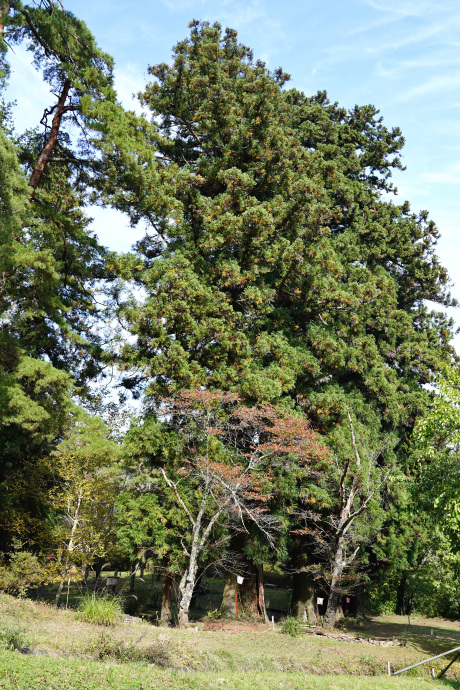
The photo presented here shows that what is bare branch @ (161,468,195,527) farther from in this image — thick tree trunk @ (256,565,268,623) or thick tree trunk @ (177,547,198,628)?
thick tree trunk @ (256,565,268,623)

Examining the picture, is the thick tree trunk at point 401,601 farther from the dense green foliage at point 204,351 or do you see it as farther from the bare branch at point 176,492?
the bare branch at point 176,492

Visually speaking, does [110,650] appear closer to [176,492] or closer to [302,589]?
[176,492]

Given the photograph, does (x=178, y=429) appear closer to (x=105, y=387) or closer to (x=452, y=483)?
(x=105, y=387)

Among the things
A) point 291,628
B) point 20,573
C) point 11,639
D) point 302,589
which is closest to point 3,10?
point 11,639

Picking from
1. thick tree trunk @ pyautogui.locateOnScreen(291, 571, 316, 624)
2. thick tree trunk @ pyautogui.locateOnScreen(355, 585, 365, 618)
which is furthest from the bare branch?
thick tree trunk @ pyautogui.locateOnScreen(355, 585, 365, 618)

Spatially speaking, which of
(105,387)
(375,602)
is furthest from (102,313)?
(375,602)

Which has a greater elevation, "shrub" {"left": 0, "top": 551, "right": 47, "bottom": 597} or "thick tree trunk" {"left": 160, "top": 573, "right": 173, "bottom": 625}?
"shrub" {"left": 0, "top": 551, "right": 47, "bottom": 597}

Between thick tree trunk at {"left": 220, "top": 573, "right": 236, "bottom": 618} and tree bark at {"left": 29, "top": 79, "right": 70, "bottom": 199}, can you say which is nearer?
tree bark at {"left": 29, "top": 79, "right": 70, "bottom": 199}

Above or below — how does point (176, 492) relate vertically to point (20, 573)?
above

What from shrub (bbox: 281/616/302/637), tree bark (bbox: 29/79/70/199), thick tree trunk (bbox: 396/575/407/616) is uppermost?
tree bark (bbox: 29/79/70/199)

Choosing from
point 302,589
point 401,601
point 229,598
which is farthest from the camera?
point 401,601

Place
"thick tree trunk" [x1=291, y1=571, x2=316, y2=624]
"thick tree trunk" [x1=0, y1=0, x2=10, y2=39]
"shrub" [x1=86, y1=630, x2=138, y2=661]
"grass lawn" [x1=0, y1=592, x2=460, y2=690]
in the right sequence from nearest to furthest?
"grass lawn" [x1=0, y1=592, x2=460, y2=690] < "shrub" [x1=86, y1=630, x2=138, y2=661] < "thick tree trunk" [x1=0, y1=0, x2=10, y2=39] < "thick tree trunk" [x1=291, y1=571, x2=316, y2=624]

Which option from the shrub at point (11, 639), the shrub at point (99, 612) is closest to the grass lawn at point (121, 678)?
the shrub at point (11, 639)

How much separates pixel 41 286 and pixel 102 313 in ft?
11.4
